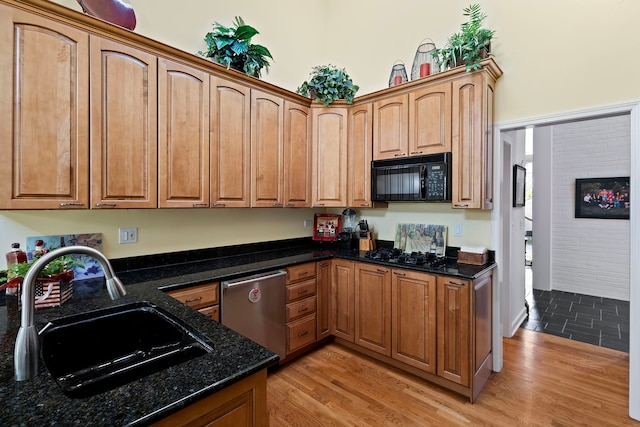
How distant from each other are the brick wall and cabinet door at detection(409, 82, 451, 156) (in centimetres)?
346

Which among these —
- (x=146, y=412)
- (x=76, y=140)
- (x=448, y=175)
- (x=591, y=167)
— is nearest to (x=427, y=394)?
(x=448, y=175)

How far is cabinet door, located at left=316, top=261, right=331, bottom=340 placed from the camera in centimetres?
287

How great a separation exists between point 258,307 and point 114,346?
1110 millimetres

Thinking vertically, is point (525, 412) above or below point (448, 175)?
below

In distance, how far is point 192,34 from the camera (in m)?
2.59

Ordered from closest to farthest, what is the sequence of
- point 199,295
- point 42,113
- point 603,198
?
1. point 42,113
2. point 199,295
3. point 603,198

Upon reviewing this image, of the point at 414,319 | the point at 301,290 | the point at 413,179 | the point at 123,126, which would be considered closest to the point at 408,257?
the point at 414,319

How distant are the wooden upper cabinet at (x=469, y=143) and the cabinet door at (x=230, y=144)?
1.77 m

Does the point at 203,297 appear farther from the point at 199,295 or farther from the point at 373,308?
the point at 373,308

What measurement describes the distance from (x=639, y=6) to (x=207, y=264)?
3672 mm

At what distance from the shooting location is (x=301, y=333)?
2711 mm

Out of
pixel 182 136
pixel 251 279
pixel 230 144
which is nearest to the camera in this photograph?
pixel 182 136

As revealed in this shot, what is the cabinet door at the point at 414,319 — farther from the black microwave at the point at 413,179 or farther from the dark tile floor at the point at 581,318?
the dark tile floor at the point at 581,318

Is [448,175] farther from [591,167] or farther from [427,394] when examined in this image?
[591,167]
